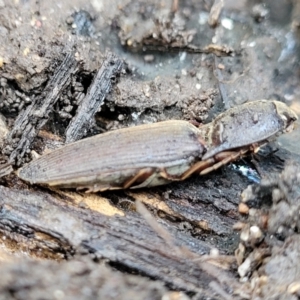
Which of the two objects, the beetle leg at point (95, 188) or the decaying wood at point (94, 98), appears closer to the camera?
the beetle leg at point (95, 188)

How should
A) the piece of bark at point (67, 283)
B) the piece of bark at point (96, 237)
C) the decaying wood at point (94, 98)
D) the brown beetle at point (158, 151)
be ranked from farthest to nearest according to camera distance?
the decaying wood at point (94, 98) → the brown beetle at point (158, 151) → the piece of bark at point (96, 237) → the piece of bark at point (67, 283)

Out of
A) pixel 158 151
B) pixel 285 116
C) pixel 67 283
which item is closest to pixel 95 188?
pixel 158 151

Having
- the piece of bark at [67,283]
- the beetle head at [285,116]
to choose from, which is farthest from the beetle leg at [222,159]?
the piece of bark at [67,283]

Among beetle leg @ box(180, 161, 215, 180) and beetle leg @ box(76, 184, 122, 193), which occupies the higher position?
beetle leg @ box(180, 161, 215, 180)

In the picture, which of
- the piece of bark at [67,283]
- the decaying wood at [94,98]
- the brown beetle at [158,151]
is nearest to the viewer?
the piece of bark at [67,283]

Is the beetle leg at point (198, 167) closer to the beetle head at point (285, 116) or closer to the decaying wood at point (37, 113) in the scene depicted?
the beetle head at point (285, 116)

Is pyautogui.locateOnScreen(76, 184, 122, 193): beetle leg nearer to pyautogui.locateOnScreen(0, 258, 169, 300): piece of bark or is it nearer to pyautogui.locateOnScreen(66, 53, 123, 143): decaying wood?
pyautogui.locateOnScreen(66, 53, 123, 143): decaying wood

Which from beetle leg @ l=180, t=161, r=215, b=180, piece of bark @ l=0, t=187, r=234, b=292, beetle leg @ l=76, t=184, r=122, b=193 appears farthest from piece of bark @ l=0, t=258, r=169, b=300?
beetle leg @ l=180, t=161, r=215, b=180
